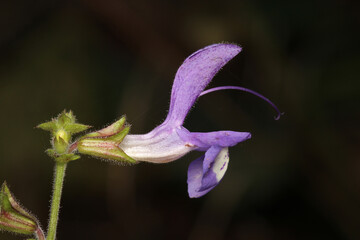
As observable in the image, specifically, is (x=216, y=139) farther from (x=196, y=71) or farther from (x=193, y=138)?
(x=196, y=71)

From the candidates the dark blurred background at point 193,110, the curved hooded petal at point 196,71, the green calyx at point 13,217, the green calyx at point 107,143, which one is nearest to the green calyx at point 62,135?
the green calyx at point 107,143

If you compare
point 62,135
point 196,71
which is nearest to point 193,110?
point 196,71

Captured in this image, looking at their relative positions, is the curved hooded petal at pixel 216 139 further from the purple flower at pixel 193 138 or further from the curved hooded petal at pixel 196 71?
the curved hooded petal at pixel 196 71

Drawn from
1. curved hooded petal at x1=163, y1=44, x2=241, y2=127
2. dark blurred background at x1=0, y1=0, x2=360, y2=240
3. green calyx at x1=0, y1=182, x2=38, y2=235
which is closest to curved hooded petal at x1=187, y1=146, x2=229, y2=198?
curved hooded petal at x1=163, y1=44, x2=241, y2=127

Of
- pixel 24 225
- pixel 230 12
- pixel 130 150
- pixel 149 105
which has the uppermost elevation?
pixel 230 12

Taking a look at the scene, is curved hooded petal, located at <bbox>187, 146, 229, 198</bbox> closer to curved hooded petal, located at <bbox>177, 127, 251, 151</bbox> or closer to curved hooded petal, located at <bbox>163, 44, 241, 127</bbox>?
curved hooded petal, located at <bbox>177, 127, 251, 151</bbox>

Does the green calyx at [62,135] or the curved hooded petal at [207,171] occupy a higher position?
the green calyx at [62,135]

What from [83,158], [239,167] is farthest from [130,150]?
[83,158]

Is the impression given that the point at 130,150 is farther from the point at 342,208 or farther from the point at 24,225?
the point at 342,208
